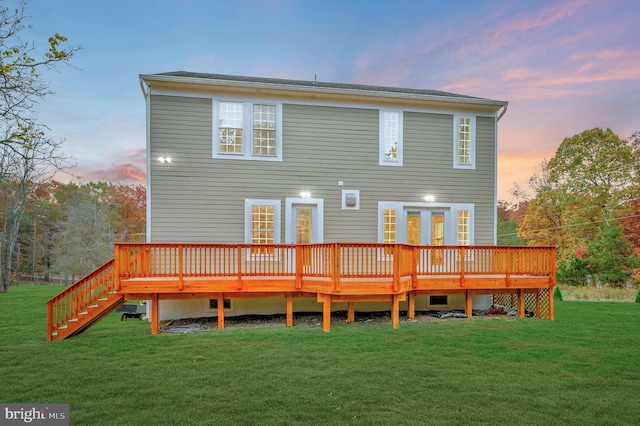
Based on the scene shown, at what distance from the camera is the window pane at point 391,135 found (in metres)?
11.0

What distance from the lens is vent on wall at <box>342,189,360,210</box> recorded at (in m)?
10.7

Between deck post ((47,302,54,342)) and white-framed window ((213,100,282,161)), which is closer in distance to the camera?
deck post ((47,302,54,342))

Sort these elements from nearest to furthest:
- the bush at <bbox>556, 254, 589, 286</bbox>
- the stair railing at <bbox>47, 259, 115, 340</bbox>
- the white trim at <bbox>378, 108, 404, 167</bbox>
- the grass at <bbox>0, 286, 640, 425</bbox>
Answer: the grass at <bbox>0, 286, 640, 425</bbox>
the stair railing at <bbox>47, 259, 115, 340</bbox>
the white trim at <bbox>378, 108, 404, 167</bbox>
the bush at <bbox>556, 254, 589, 286</bbox>

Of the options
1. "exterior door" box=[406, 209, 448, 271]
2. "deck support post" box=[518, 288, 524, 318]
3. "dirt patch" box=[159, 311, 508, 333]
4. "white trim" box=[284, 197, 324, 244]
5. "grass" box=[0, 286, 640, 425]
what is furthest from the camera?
"exterior door" box=[406, 209, 448, 271]

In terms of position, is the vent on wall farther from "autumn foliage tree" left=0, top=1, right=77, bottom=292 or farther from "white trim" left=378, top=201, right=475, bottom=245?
"autumn foliage tree" left=0, top=1, right=77, bottom=292

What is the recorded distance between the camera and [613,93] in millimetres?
19656

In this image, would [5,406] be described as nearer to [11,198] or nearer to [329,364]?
[329,364]

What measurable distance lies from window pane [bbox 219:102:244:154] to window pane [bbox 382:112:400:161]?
13.2 feet

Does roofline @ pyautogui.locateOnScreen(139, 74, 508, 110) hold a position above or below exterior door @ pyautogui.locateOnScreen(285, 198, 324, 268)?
above

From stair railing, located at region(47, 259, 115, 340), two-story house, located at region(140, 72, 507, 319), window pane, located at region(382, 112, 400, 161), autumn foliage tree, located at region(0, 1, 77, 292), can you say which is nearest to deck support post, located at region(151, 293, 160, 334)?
stair railing, located at region(47, 259, 115, 340)

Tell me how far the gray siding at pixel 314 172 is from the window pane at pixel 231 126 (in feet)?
1.16

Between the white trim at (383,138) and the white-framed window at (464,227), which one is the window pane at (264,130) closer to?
the white trim at (383,138)

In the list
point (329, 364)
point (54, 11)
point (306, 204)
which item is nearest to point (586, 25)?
point (306, 204)

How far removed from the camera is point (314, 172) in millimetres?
10578
